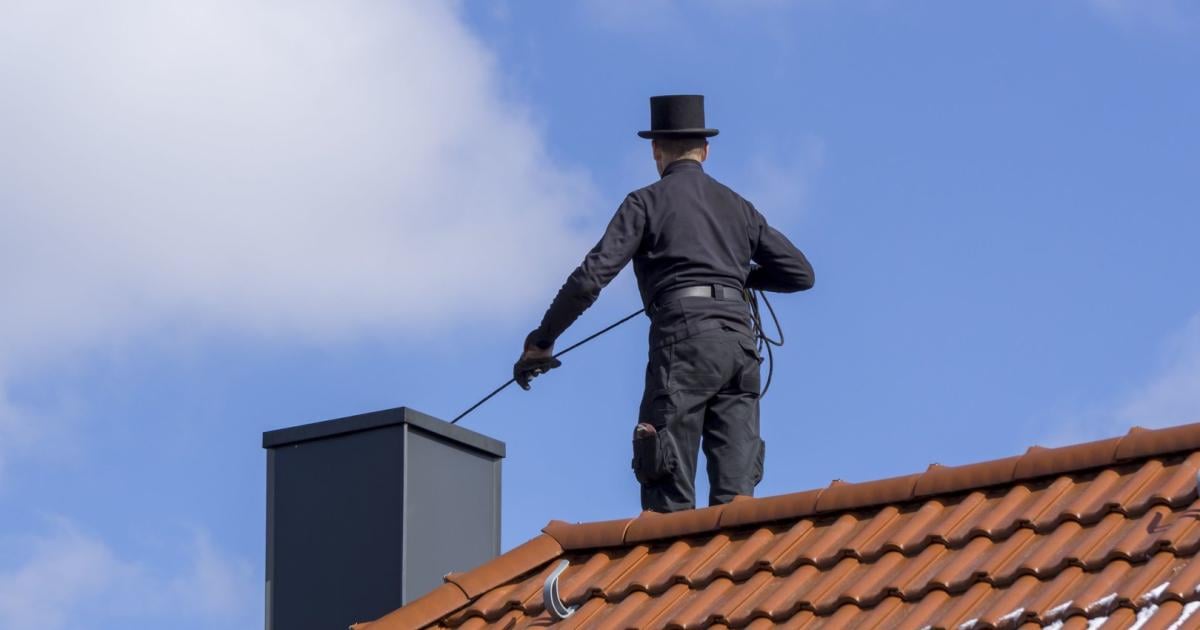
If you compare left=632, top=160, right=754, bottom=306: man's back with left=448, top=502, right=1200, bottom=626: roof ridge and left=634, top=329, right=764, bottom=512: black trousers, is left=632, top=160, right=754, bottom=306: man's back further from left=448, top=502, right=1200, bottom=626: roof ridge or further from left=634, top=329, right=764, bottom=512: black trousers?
left=448, top=502, right=1200, bottom=626: roof ridge

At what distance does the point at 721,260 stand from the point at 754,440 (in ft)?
2.41

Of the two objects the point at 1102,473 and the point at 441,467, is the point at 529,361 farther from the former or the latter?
the point at 1102,473

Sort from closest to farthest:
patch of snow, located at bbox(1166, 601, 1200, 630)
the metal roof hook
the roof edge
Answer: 1. patch of snow, located at bbox(1166, 601, 1200, 630)
2. the roof edge
3. the metal roof hook

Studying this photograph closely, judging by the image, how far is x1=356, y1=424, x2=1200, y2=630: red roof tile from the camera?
559 cm

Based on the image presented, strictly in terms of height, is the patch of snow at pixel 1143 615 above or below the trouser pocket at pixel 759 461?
below

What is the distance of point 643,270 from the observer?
833cm

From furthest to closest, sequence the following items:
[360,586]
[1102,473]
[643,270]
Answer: [643,270] → [360,586] → [1102,473]

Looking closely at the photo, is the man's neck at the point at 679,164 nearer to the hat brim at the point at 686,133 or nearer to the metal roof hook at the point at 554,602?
the hat brim at the point at 686,133

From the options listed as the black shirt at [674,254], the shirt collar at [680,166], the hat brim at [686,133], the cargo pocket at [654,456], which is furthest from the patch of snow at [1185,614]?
the hat brim at [686,133]

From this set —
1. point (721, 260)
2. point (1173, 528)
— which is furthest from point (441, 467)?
point (1173, 528)

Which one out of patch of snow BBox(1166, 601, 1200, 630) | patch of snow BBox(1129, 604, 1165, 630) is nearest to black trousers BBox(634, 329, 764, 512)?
patch of snow BBox(1129, 604, 1165, 630)

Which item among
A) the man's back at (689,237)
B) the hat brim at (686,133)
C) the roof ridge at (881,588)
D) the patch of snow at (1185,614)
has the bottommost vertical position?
the patch of snow at (1185,614)

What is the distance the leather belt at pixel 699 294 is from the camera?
26.8 feet

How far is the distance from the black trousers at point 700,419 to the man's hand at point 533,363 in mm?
416
